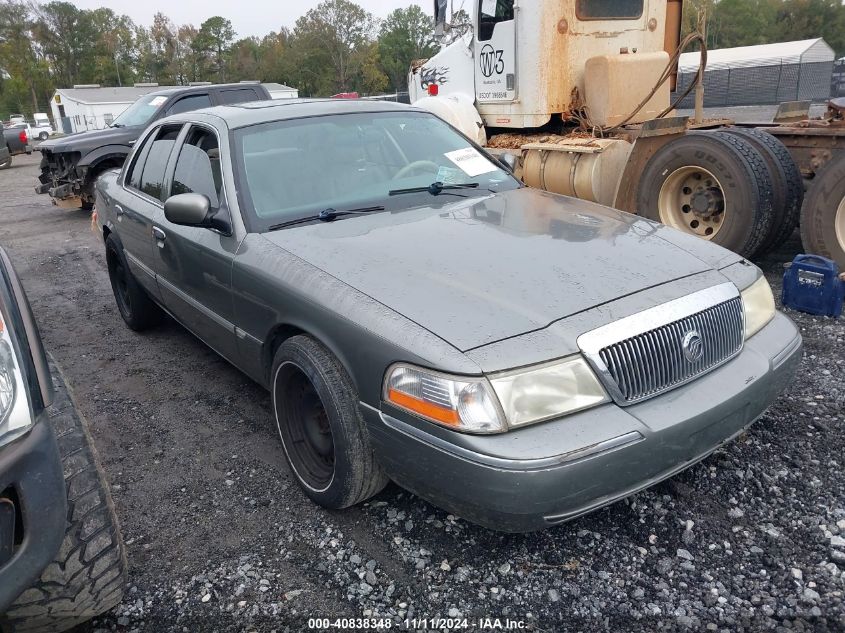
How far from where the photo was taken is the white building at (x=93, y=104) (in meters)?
54.7

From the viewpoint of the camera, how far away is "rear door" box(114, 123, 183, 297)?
432cm

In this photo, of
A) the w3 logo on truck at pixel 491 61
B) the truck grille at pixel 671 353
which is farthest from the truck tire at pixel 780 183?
the truck grille at pixel 671 353

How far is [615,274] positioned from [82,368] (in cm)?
385

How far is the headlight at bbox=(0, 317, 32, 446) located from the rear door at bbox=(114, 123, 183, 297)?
2523 millimetres

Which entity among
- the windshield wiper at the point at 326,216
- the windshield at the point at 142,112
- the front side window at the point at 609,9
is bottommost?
the windshield wiper at the point at 326,216

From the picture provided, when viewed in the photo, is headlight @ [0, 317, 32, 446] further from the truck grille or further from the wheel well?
the truck grille

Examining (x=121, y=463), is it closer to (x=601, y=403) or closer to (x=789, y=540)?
(x=601, y=403)

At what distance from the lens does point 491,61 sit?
25.0 ft

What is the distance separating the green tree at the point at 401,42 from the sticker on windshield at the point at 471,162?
64.6 meters

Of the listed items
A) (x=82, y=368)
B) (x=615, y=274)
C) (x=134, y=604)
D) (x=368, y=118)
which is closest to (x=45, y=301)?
(x=82, y=368)

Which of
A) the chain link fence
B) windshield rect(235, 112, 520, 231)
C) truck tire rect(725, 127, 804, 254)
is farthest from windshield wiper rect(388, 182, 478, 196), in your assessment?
the chain link fence

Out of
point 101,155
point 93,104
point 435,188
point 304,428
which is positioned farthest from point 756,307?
point 93,104

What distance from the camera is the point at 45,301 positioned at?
21.7 ft

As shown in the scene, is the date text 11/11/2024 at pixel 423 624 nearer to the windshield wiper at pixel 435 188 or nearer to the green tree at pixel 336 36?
the windshield wiper at pixel 435 188
